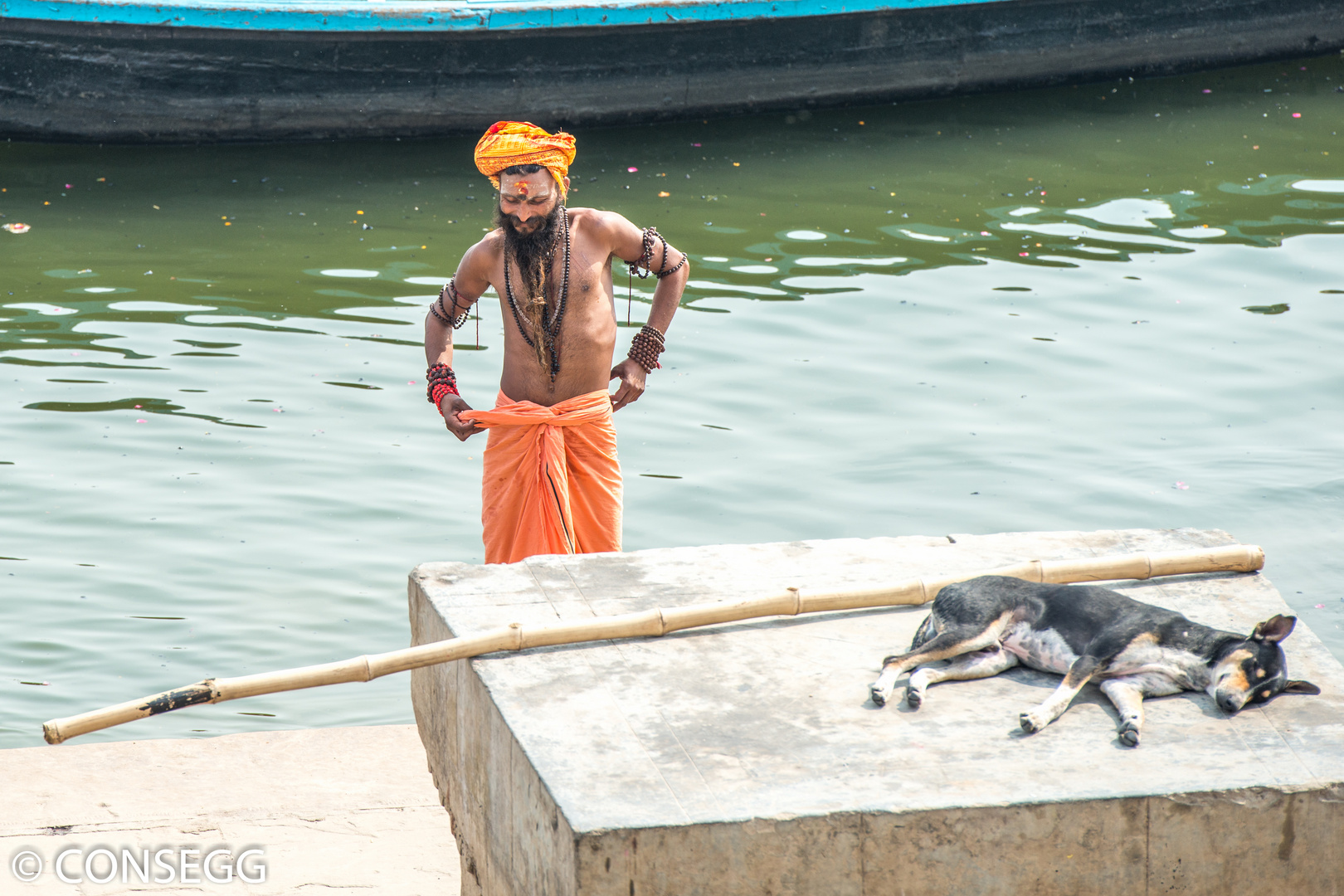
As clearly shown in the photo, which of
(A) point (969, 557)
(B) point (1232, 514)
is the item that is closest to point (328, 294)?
(B) point (1232, 514)

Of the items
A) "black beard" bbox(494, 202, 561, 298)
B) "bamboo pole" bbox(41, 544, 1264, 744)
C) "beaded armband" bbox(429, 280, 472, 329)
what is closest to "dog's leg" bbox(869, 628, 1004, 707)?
"bamboo pole" bbox(41, 544, 1264, 744)

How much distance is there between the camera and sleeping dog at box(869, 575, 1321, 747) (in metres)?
3.12

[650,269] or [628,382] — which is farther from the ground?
[650,269]

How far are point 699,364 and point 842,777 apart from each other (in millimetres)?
4858

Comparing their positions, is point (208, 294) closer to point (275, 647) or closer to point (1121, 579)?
point (275, 647)

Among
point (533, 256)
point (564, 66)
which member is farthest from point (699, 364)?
point (564, 66)

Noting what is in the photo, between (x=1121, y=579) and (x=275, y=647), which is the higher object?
(x=1121, y=579)

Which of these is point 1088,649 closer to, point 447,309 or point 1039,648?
point 1039,648

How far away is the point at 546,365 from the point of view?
4.36 meters

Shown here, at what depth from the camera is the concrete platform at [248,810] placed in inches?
163

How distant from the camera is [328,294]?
8438 mm

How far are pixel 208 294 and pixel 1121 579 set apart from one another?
595 cm

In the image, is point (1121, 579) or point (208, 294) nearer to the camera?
point (1121, 579)

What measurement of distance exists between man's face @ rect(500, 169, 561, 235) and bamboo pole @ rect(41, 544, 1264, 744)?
1.31m
